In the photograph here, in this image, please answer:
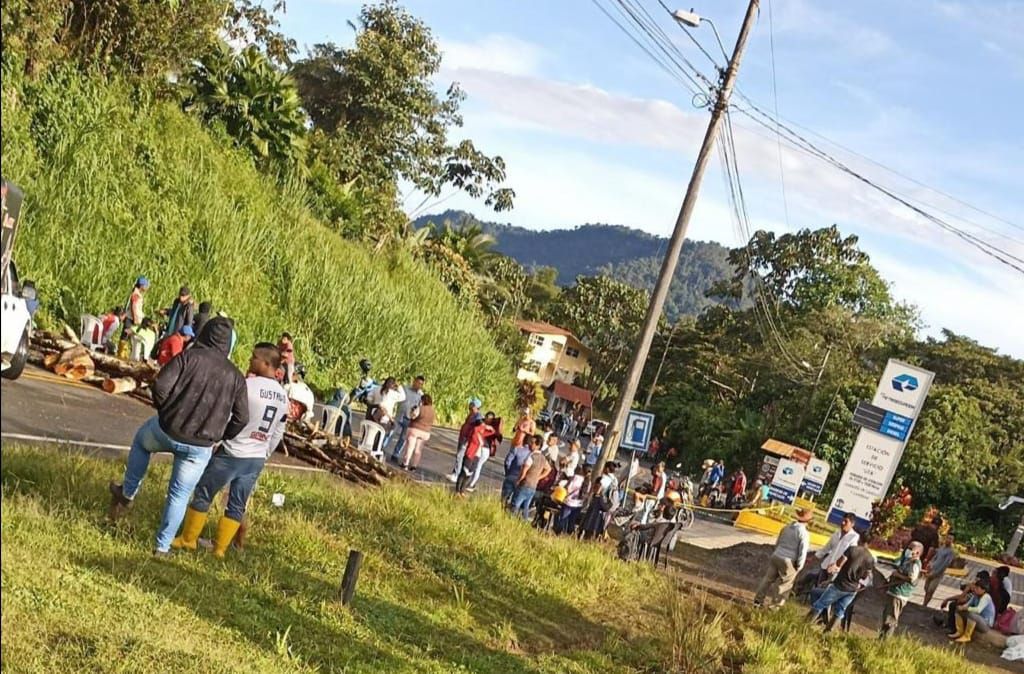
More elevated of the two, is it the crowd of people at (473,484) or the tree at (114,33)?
the tree at (114,33)

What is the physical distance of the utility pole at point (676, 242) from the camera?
1703 centimetres

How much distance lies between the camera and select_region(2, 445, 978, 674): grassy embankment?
5.49 metres

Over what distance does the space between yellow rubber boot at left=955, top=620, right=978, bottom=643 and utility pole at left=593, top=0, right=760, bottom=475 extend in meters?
6.46

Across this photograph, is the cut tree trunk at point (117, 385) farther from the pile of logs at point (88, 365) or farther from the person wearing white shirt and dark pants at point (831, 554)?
the person wearing white shirt and dark pants at point (831, 554)

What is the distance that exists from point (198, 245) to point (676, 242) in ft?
31.6

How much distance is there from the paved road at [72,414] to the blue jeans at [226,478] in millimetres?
2448

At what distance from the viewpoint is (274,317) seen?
23.2 m

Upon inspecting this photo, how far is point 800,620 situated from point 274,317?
47.5 ft

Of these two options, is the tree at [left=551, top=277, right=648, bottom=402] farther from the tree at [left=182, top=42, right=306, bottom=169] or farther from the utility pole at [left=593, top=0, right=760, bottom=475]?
the utility pole at [left=593, top=0, right=760, bottom=475]

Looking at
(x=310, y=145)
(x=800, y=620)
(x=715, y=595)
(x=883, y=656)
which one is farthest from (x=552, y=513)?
(x=310, y=145)

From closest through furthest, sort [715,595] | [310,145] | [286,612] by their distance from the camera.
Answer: [286,612], [715,595], [310,145]

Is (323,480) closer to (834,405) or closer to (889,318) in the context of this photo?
(834,405)

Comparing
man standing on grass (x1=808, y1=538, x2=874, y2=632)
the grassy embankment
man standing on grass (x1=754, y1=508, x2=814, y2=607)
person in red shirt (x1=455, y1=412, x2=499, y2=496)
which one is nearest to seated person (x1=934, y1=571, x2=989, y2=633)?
the grassy embankment

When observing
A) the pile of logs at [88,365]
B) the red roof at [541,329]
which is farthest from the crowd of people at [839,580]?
the red roof at [541,329]
